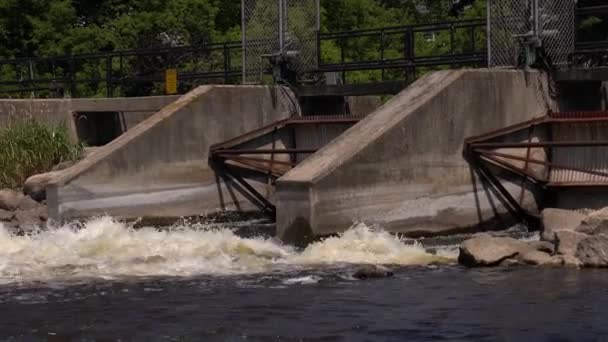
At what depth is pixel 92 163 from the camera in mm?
24125

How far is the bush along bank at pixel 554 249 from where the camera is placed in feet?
60.2

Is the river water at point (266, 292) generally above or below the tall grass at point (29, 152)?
below

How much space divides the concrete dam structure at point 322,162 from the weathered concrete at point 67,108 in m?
0.97

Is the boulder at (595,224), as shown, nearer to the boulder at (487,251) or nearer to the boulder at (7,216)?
the boulder at (487,251)

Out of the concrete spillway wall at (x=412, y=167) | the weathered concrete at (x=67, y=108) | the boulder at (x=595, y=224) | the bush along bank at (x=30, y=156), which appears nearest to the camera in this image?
the boulder at (x=595, y=224)

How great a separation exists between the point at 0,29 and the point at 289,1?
15.6 metres

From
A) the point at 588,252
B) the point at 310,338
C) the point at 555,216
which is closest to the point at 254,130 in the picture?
the point at 555,216

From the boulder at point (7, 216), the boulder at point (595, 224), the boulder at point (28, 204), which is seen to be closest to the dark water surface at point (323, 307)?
the boulder at point (595, 224)

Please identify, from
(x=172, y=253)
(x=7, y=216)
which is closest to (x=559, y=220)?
(x=172, y=253)

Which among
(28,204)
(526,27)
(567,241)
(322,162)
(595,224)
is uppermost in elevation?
(526,27)

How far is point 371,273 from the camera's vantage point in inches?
698

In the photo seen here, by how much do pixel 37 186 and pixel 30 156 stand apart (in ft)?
5.74

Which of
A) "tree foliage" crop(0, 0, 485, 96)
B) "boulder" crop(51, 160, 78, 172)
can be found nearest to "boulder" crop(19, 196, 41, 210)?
"boulder" crop(51, 160, 78, 172)

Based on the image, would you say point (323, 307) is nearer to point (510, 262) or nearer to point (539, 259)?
point (510, 262)
